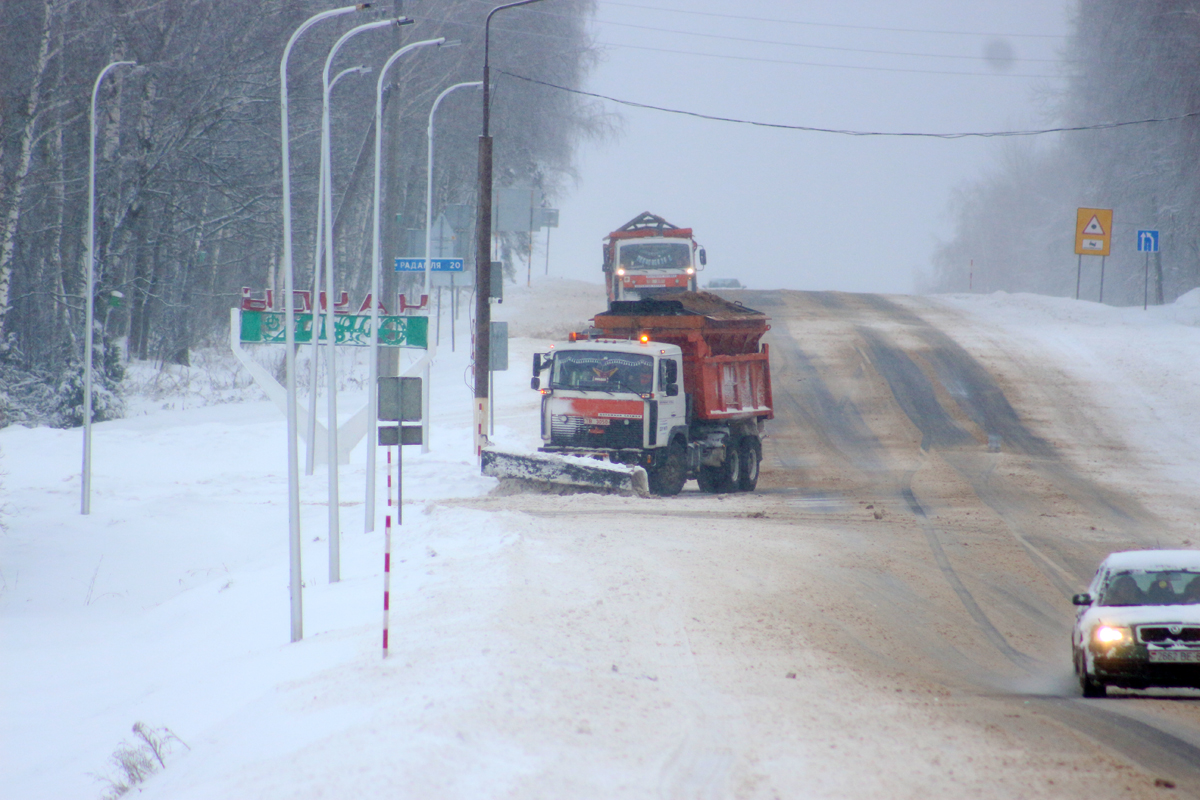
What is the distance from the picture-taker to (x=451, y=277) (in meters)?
25.7

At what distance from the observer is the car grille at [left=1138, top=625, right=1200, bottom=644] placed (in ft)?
28.7

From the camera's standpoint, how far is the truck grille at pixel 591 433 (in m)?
17.7

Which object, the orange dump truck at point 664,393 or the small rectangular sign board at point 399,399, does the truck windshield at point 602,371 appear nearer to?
the orange dump truck at point 664,393

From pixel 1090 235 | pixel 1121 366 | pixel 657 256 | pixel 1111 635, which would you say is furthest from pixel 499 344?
pixel 1090 235

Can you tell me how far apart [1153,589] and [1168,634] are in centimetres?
68

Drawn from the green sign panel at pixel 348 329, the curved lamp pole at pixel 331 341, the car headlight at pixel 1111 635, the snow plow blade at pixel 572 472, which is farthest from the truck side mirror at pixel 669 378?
the car headlight at pixel 1111 635

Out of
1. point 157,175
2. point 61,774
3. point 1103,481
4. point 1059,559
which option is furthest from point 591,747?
point 157,175

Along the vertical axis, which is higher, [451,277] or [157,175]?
[157,175]

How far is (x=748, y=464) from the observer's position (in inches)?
805

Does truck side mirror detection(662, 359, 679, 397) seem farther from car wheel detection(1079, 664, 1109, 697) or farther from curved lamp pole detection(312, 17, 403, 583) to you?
car wheel detection(1079, 664, 1109, 697)

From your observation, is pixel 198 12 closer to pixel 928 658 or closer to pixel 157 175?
pixel 157 175

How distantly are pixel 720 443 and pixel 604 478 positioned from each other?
9.34 feet

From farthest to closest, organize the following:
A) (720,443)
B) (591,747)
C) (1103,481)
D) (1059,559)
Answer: (1103,481) < (720,443) < (1059,559) < (591,747)

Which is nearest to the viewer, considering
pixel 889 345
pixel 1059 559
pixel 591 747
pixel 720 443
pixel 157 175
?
pixel 591 747
